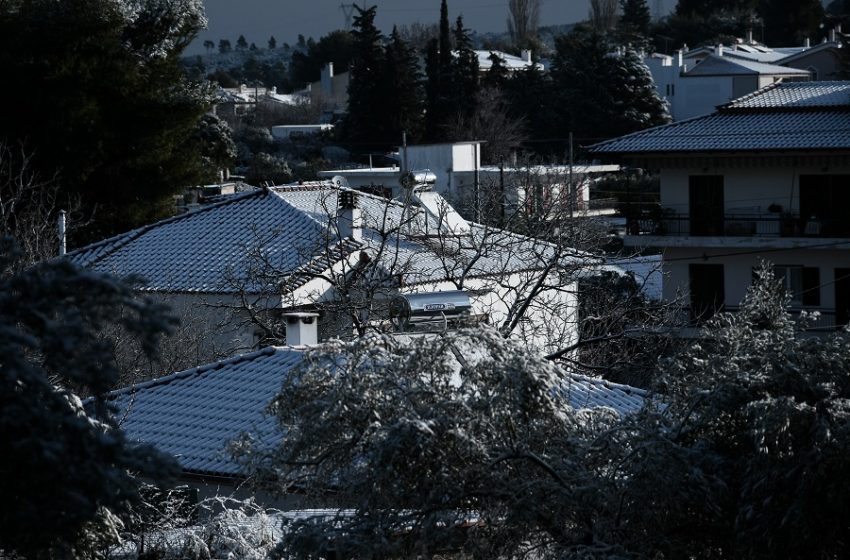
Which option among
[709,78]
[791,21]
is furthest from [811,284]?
[791,21]

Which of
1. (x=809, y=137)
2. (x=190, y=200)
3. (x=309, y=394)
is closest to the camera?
(x=309, y=394)

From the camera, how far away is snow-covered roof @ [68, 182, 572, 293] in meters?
21.5

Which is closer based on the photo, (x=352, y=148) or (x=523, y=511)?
(x=523, y=511)

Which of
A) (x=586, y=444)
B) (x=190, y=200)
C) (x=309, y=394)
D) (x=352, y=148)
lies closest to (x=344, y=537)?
(x=309, y=394)

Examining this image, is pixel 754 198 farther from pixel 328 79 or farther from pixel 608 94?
pixel 328 79

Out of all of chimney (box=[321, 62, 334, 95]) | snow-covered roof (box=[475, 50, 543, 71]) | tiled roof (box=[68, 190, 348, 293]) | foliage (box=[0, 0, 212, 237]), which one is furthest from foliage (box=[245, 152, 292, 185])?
chimney (box=[321, 62, 334, 95])

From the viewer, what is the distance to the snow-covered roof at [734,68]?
2345 inches

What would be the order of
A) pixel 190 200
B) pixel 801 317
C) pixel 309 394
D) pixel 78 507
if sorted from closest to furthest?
pixel 78 507
pixel 309 394
pixel 801 317
pixel 190 200

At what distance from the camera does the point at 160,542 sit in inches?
367

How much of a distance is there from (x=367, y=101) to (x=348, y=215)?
1467 inches

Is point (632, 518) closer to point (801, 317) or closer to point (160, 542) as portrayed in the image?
point (801, 317)

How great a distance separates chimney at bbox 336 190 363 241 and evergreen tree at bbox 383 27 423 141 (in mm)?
35545

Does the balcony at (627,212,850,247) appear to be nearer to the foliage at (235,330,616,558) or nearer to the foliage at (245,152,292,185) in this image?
the foliage at (235,330,616,558)

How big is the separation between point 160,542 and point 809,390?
4564 millimetres
